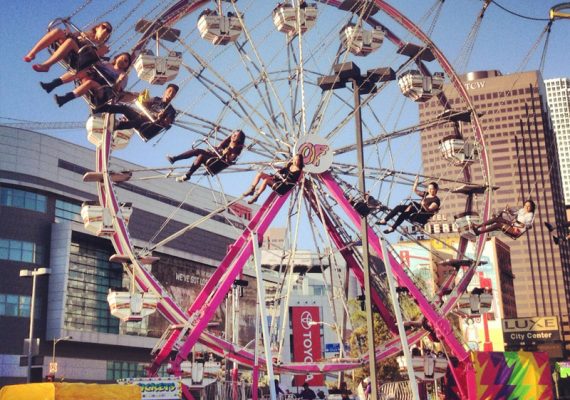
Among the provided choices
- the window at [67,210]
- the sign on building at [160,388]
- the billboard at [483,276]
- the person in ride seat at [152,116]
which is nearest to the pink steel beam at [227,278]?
the sign on building at [160,388]

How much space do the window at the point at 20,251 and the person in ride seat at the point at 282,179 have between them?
39.1 m

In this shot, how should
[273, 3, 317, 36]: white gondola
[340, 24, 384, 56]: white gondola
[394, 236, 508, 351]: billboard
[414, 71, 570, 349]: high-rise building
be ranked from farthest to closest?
[414, 71, 570, 349]: high-rise building
[394, 236, 508, 351]: billboard
[340, 24, 384, 56]: white gondola
[273, 3, 317, 36]: white gondola

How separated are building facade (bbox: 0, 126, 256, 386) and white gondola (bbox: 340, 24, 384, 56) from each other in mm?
27845

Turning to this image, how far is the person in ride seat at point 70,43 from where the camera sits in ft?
56.2

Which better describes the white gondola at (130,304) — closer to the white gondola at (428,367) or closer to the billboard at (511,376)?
the white gondola at (428,367)

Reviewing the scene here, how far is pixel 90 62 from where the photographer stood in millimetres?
18203

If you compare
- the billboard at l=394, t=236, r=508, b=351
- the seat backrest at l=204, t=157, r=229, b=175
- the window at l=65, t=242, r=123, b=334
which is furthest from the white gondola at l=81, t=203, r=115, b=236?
the billboard at l=394, t=236, r=508, b=351

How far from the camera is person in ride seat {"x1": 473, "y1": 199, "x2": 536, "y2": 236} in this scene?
2559cm

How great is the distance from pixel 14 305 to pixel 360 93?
137 feet

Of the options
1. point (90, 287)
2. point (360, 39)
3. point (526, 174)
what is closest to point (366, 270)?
point (360, 39)

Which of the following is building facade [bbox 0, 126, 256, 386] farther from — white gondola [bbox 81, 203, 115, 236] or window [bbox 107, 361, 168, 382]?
white gondola [bbox 81, 203, 115, 236]

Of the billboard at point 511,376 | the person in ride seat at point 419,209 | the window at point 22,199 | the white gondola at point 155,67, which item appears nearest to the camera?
the person in ride seat at point 419,209

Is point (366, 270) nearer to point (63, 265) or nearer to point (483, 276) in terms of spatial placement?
point (63, 265)

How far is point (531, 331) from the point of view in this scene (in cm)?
9850
